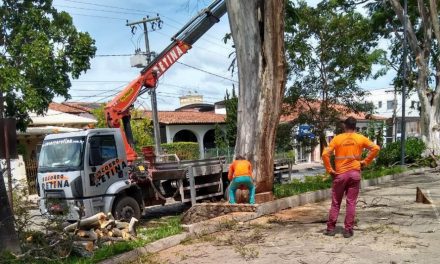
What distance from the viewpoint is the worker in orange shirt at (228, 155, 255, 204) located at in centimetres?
1028

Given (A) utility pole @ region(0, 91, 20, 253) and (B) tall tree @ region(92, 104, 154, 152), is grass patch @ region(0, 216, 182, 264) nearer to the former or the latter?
(A) utility pole @ region(0, 91, 20, 253)

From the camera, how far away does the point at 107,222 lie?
8555mm

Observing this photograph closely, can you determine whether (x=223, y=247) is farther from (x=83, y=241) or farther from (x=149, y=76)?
(x=149, y=76)

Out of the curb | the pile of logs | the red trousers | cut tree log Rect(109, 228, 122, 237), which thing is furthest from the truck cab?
the red trousers

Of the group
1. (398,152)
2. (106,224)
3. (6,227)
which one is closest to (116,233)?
(106,224)

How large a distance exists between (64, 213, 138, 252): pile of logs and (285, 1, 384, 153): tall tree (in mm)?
17945

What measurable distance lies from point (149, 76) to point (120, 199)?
4.87 meters

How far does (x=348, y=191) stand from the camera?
296 inches

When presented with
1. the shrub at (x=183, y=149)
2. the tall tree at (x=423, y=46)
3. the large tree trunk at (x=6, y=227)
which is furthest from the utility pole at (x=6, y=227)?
the shrub at (x=183, y=149)

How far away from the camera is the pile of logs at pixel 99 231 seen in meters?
7.64

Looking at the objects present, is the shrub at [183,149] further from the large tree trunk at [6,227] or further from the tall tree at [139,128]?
the large tree trunk at [6,227]

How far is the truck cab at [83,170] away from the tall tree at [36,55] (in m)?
7.07

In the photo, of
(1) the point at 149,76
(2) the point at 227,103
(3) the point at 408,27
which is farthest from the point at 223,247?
(2) the point at 227,103

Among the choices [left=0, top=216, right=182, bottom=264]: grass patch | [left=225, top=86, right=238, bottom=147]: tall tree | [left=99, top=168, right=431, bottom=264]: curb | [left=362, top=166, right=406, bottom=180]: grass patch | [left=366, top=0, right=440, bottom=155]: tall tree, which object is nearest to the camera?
[left=0, top=216, right=182, bottom=264]: grass patch
